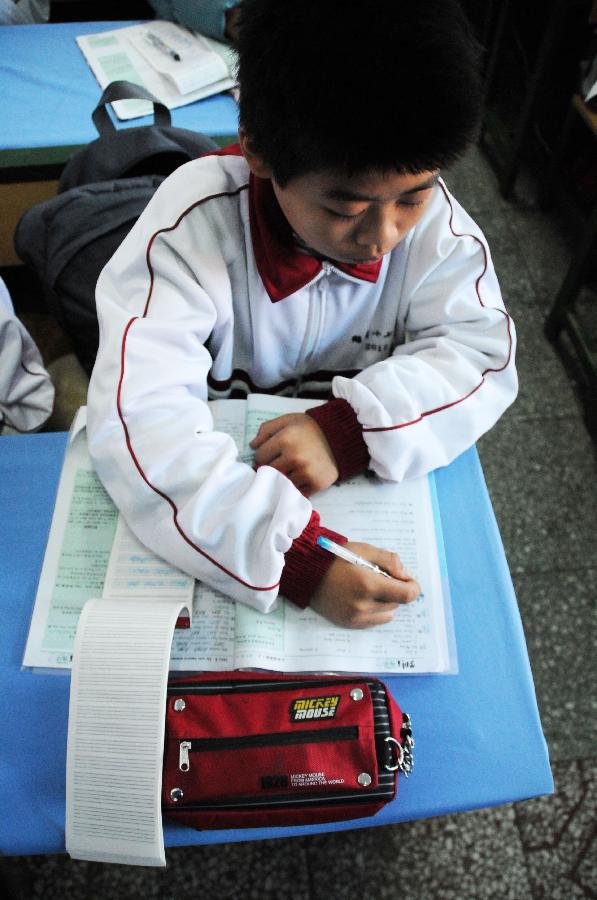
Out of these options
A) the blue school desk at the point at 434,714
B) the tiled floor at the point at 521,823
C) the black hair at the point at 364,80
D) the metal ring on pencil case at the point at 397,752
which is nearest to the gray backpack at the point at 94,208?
the blue school desk at the point at 434,714

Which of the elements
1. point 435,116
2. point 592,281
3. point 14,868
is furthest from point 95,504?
point 592,281

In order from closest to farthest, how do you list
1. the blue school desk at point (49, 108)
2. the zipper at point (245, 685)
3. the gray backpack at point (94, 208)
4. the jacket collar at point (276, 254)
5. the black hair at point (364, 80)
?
the black hair at point (364, 80), the zipper at point (245, 685), the jacket collar at point (276, 254), the gray backpack at point (94, 208), the blue school desk at point (49, 108)

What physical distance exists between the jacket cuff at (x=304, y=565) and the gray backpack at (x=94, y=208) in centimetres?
65

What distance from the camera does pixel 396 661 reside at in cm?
74

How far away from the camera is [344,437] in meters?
0.84

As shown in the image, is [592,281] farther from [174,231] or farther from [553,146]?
[174,231]

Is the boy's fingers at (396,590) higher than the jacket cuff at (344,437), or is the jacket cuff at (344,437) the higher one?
the jacket cuff at (344,437)

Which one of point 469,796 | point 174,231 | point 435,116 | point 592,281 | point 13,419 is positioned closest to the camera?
point 435,116

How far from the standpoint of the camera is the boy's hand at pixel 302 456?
82 centimetres

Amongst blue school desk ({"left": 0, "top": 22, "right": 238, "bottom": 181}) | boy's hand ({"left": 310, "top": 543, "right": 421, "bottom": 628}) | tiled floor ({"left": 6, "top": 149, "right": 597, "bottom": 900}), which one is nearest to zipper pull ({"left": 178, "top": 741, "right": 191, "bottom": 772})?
boy's hand ({"left": 310, "top": 543, "right": 421, "bottom": 628})

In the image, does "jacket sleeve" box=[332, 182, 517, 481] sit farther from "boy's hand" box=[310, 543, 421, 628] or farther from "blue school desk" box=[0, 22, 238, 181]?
"blue school desk" box=[0, 22, 238, 181]

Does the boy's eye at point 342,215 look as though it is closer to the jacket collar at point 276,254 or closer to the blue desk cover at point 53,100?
the jacket collar at point 276,254

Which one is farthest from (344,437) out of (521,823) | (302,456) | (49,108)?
(49,108)

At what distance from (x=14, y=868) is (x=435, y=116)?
1.37 meters
